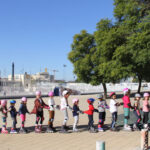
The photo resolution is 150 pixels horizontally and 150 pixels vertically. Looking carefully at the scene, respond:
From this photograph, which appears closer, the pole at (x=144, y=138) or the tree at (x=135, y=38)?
the pole at (x=144, y=138)

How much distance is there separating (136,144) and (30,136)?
10.7 feet

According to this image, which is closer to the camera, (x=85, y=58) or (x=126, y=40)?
(x=126, y=40)

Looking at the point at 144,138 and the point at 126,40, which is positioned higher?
the point at 126,40

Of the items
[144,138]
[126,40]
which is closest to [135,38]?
[126,40]

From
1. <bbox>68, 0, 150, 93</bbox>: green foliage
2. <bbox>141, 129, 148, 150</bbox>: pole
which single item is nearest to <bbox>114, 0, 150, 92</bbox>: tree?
<bbox>68, 0, 150, 93</bbox>: green foliage

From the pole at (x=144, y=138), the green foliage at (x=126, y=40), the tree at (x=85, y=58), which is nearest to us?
the pole at (x=144, y=138)

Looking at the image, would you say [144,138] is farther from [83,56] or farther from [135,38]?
[83,56]

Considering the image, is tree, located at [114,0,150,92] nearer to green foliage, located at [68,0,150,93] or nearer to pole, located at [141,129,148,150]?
green foliage, located at [68,0,150,93]

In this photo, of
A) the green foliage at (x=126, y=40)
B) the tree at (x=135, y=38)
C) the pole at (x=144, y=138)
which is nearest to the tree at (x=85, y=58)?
the green foliage at (x=126, y=40)

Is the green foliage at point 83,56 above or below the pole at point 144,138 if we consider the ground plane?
above

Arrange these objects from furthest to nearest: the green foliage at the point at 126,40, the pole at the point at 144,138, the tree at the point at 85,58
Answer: the tree at the point at 85,58, the green foliage at the point at 126,40, the pole at the point at 144,138

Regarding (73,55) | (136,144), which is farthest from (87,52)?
(136,144)

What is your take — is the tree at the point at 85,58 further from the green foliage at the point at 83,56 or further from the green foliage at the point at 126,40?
the green foliage at the point at 126,40

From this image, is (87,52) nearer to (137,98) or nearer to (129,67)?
(129,67)
